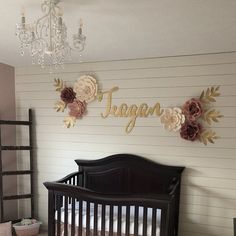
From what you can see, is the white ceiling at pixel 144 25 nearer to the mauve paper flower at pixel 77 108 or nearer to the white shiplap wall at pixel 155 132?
the white shiplap wall at pixel 155 132

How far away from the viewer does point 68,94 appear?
11.6 feet

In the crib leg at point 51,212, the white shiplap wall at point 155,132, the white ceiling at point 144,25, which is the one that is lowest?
the crib leg at point 51,212

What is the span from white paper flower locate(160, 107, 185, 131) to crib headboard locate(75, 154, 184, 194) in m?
0.46

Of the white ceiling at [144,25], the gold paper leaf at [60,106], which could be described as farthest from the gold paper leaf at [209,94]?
the gold paper leaf at [60,106]

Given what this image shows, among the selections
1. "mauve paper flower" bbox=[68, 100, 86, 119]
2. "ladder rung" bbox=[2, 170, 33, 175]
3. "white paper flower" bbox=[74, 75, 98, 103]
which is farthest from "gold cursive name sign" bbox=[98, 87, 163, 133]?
"ladder rung" bbox=[2, 170, 33, 175]

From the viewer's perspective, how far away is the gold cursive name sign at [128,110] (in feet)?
10.6

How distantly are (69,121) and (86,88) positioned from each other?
513 mm

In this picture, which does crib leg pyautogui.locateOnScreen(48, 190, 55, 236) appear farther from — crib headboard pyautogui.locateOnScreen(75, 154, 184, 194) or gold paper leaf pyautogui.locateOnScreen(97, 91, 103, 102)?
gold paper leaf pyautogui.locateOnScreen(97, 91, 103, 102)

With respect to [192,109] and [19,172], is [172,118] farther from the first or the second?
[19,172]

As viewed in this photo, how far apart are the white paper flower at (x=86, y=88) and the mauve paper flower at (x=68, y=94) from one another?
6cm

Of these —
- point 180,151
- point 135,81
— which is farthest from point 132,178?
point 135,81

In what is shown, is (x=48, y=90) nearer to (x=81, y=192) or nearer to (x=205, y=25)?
(x=81, y=192)

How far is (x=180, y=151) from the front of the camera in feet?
10.2

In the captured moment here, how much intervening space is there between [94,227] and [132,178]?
0.89 meters
